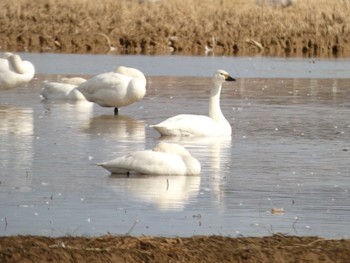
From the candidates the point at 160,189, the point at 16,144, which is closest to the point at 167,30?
the point at 16,144

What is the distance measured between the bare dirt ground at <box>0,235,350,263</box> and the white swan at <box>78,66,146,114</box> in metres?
11.7

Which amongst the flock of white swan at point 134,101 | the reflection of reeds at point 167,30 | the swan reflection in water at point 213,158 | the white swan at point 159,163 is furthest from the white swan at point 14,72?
the reflection of reeds at point 167,30

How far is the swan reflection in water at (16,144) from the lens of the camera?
12.9 m

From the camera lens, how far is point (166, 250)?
27.3 feet

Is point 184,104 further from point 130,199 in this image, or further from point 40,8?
point 40,8

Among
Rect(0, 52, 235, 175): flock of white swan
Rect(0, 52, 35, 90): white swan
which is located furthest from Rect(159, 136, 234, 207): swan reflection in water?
Rect(0, 52, 35, 90): white swan

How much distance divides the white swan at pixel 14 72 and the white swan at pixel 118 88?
264 centimetres

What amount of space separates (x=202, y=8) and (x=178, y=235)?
33599mm

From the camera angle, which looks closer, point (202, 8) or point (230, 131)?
point (230, 131)

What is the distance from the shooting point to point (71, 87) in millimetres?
23547

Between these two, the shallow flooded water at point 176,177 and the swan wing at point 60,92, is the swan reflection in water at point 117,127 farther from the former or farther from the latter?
the swan wing at point 60,92

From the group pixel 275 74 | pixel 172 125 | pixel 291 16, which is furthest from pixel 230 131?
pixel 291 16

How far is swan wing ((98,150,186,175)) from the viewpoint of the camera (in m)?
12.8

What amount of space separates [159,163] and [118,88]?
7.71 m
